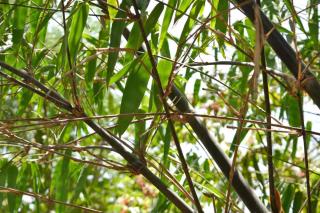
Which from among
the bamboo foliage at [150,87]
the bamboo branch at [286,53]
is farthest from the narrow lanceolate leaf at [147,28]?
the bamboo branch at [286,53]

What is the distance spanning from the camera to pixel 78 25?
0.91 metres

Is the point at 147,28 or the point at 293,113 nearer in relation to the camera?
the point at 147,28

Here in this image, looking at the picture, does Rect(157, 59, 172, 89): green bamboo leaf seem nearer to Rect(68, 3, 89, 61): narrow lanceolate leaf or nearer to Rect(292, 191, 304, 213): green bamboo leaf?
Rect(68, 3, 89, 61): narrow lanceolate leaf

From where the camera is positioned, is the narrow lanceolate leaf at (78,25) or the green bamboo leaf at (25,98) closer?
the narrow lanceolate leaf at (78,25)

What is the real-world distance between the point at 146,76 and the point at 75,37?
0.11 metres

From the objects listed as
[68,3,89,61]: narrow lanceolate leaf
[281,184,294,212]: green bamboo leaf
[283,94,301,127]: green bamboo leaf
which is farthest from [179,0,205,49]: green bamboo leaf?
[281,184,294,212]: green bamboo leaf

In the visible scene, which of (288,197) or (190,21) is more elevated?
(190,21)

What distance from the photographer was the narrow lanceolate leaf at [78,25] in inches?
35.4

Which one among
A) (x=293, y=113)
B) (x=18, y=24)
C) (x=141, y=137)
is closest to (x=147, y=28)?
(x=141, y=137)

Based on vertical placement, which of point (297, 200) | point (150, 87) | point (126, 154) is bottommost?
point (297, 200)

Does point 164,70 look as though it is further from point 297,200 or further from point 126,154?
point 297,200

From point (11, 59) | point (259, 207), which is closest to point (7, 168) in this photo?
point (11, 59)

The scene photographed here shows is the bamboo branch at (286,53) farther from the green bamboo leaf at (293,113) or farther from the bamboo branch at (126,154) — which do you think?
the green bamboo leaf at (293,113)

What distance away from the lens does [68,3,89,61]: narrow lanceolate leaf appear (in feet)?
2.95
